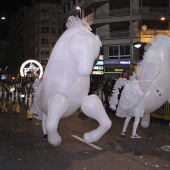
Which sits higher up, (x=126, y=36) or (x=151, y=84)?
(x=126, y=36)

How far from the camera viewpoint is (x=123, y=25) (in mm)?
37812

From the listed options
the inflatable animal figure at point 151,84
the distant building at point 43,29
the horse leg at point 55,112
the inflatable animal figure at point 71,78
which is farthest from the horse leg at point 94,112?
the distant building at point 43,29

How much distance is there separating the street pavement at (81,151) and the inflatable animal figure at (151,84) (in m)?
0.82

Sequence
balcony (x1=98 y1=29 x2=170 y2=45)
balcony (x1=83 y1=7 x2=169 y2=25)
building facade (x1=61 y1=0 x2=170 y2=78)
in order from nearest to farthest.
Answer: balcony (x1=98 y1=29 x2=170 y2=45), building facade (x1=61 y1=0 x2=170 y2=78), balcony (x1=83 y1=7 x2=169 y2=25)

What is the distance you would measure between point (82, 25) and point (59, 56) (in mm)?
752

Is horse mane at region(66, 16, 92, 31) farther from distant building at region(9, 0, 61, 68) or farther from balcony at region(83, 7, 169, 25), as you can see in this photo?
distant building at region(9, 0, 61, 68)

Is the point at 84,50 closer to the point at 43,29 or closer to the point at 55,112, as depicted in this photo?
the point at 55,112

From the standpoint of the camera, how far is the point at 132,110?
9.16m

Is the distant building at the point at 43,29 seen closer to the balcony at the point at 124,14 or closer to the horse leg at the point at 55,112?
the balcony at the point at 124,14

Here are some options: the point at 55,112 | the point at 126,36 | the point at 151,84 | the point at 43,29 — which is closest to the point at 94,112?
the point at 55,112

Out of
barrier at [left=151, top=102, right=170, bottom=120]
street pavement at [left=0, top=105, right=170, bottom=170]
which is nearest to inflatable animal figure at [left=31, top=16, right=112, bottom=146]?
street pavement at [left=0, top=105, right=170, bottom=170]

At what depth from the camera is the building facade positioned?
115 ft

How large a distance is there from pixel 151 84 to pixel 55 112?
3496mm

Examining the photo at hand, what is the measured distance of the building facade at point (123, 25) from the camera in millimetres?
35188
